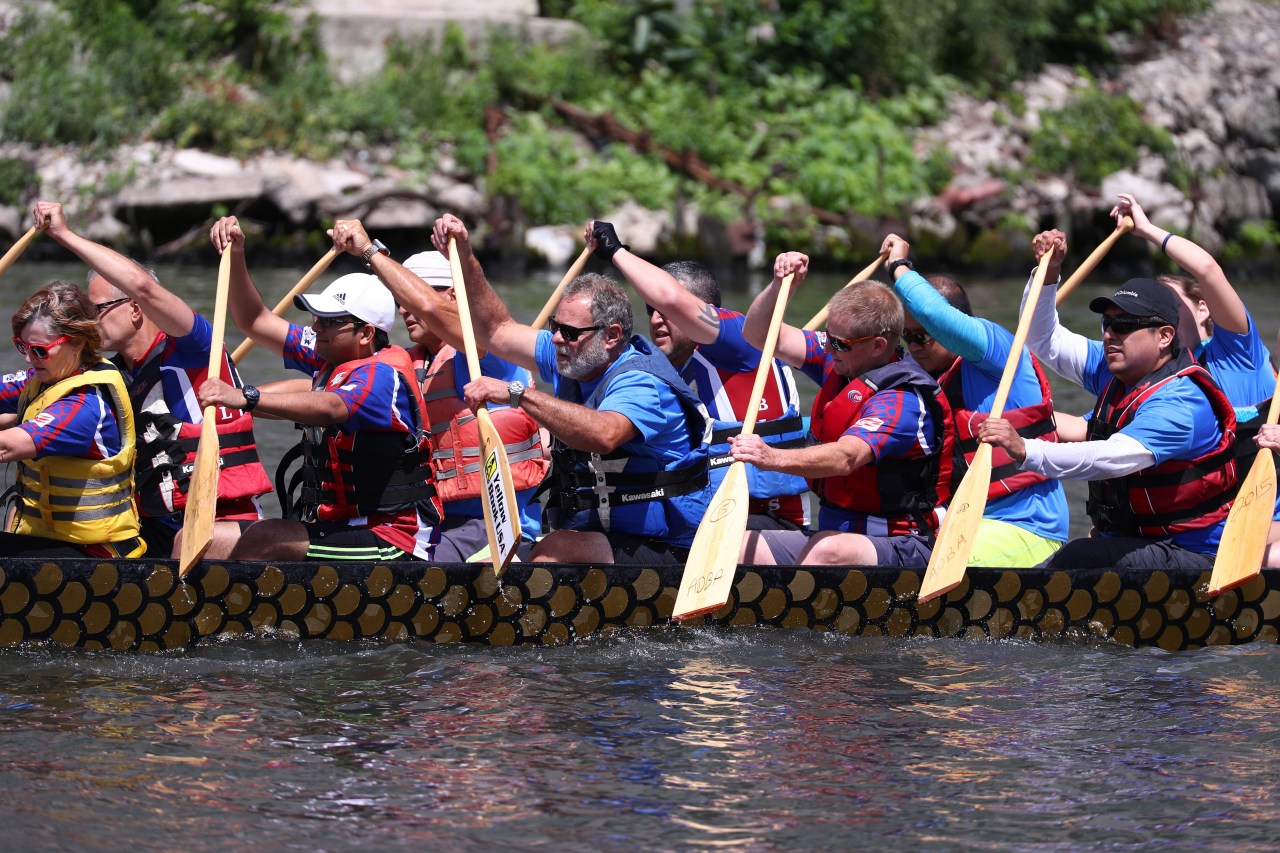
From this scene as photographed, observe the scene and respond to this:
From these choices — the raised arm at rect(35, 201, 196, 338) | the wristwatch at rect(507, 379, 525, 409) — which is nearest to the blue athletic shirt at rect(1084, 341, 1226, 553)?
the wristwatch at rect(507, 379, 525, 409)

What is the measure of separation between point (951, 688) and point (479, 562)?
58.3 inches

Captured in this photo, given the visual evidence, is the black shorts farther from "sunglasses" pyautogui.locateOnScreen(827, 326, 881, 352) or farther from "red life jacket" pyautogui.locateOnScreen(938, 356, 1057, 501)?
"red life jacket" pyautogui.locateOnScreen(938, 356, 1057, 501)

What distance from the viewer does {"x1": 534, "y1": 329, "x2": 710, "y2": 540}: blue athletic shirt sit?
5.07 m

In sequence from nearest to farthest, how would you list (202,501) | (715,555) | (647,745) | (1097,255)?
(647,745), (202,501), (715,555), (1097,255)

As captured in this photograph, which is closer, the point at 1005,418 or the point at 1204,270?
the point at 1204,270

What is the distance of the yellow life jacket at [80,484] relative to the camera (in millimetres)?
5062

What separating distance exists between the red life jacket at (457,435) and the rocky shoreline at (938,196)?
10849mm

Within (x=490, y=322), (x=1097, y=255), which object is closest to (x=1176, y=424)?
(x=1097, y=255)

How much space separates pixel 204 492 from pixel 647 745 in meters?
1.50

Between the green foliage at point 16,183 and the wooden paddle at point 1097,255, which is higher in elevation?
the green foliage at point 16,183

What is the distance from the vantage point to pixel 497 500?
5.25m

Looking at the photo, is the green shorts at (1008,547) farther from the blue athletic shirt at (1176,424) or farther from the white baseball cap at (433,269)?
the white baseball cap at (433,269)

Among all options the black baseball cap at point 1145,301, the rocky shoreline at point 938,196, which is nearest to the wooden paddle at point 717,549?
the black baseball cap at point 1145,301

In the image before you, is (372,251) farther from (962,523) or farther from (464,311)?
(962,523)
